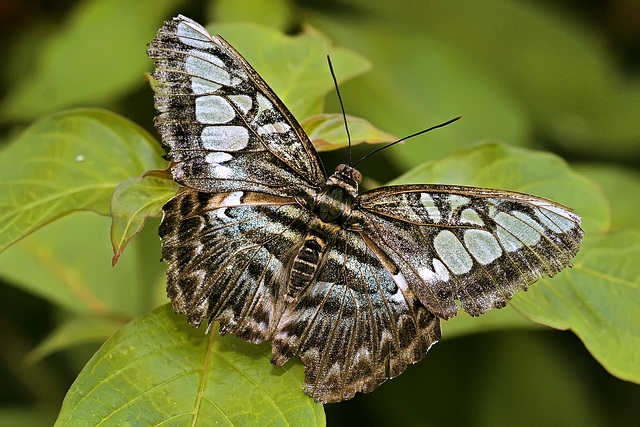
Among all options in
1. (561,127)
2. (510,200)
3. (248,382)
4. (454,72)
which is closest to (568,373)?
(561,127)

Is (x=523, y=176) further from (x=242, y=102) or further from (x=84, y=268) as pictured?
(x=84, y=268)

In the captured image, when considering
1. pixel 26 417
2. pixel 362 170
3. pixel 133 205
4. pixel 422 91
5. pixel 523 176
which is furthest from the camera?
pixel 422 91

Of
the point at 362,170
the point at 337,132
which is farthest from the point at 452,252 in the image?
the point at 362,170

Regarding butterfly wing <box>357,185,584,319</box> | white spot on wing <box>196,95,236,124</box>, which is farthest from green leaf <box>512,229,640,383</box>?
white spot on wing <box>196,95,236,124</box>

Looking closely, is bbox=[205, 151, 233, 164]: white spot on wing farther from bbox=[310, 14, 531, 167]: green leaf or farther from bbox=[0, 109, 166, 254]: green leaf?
bbox=[310, 14, 531, 167]: green leaf

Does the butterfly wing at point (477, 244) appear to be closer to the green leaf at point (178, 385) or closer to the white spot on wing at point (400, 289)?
the white spot on wing at point (400, 289)

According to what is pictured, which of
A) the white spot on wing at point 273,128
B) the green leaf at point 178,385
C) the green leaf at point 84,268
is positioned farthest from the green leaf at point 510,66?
the green leaf at point 178,385
